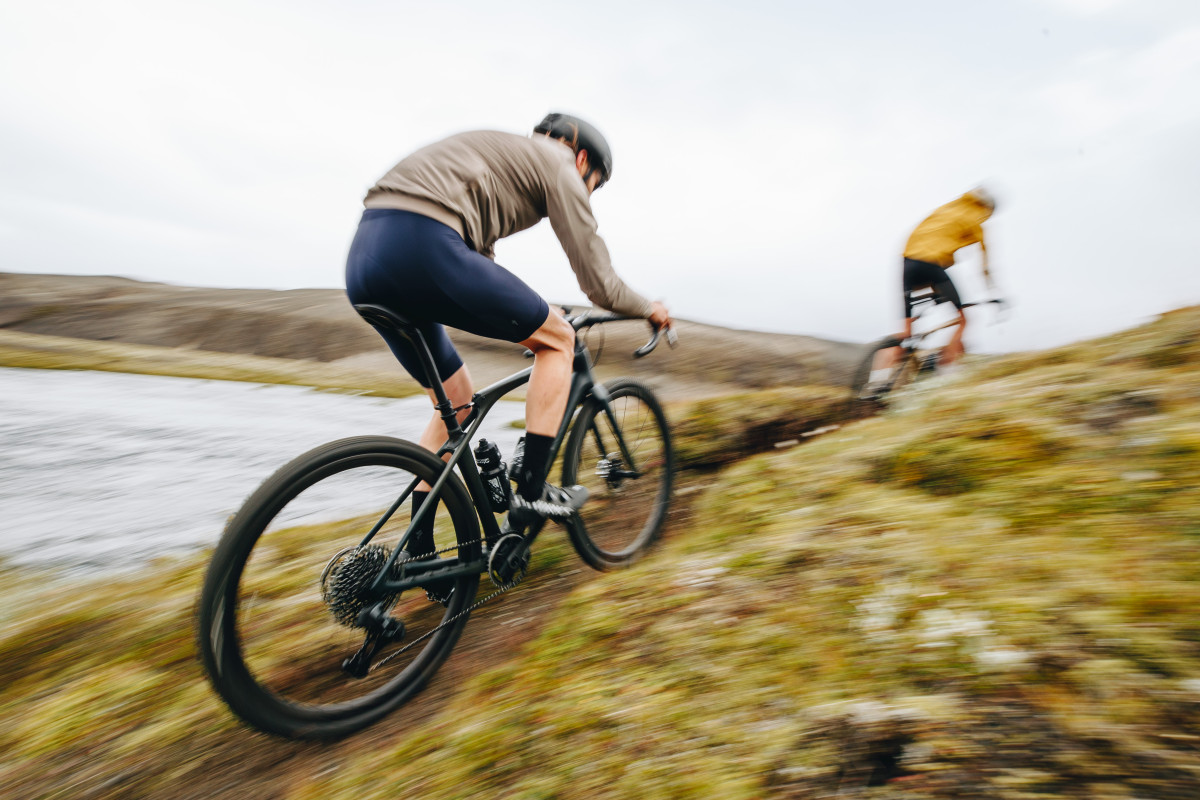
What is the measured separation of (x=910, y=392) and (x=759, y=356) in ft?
77.9

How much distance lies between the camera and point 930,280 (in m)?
8.03

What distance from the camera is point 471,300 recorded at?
2676 millimetres

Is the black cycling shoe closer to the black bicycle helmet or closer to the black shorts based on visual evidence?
the black bicycle helmet

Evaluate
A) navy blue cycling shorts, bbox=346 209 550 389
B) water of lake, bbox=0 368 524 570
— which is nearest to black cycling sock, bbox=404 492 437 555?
navy blue cycling shorts, bbox=346 209 550 389

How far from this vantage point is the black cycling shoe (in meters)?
3.12

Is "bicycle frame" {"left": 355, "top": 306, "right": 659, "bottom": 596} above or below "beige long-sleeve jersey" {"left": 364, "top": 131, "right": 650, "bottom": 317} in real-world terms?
below

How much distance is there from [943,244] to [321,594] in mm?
8416

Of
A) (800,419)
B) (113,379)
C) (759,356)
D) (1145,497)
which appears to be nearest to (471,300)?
(1145,497)

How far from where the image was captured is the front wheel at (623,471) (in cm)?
379

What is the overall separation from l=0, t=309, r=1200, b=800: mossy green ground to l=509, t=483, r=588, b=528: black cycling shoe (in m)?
0.42

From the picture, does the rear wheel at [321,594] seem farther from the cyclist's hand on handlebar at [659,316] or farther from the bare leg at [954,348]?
the bare leg at [954,348]

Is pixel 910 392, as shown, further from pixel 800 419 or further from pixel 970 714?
pixel 970 714

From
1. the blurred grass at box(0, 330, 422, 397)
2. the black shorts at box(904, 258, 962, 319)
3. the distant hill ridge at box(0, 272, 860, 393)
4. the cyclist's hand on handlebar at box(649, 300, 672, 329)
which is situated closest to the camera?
the cyclist's hand on handlebar at box(649, 300, 672, 329)

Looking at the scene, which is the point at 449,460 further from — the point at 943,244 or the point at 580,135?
the point at 943,244
